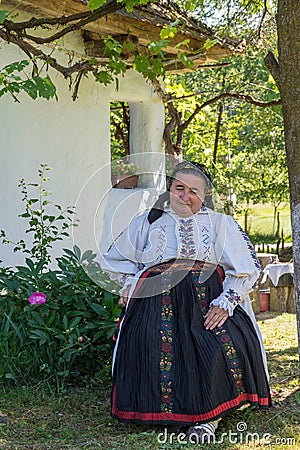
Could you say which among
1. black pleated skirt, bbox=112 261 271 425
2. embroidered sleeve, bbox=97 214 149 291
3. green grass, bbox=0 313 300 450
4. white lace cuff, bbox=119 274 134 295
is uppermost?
embroidered sleeve, bbox=97 214 149 291

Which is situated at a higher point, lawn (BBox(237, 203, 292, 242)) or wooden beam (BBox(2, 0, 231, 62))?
wooden beam (BBox(2, 0, 231, 62))

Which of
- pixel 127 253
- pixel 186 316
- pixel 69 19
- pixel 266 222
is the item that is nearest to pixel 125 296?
pixel 127 253

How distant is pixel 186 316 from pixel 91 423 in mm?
701

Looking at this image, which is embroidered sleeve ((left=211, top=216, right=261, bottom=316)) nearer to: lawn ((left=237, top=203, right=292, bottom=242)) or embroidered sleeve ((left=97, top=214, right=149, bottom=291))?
embroidered sleeve ((left=97, top=214, right=149, bottom=291))

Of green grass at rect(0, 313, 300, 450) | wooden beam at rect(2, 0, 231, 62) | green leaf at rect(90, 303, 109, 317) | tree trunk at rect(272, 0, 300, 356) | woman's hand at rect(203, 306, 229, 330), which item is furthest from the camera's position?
wooden beam at rect(2, 0, 231, 62)

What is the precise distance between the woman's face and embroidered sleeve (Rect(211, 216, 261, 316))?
181mm

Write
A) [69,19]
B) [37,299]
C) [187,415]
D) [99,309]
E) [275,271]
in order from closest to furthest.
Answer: [187,415] → [37,299] → [99,309] → [69,19] → [275,271]

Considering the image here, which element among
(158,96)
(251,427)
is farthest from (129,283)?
(158,96)

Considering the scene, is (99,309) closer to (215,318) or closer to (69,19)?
(215,318)

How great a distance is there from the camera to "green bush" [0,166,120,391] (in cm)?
384

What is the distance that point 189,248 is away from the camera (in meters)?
3.38

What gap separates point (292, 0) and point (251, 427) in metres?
1.87

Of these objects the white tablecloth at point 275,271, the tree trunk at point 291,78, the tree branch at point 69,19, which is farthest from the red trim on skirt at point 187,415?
the white tablecloth at point 275,271

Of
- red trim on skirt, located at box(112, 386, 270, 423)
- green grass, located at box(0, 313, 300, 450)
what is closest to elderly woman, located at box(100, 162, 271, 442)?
red trim on skirt, located at box(112, 386, 270, 423)
